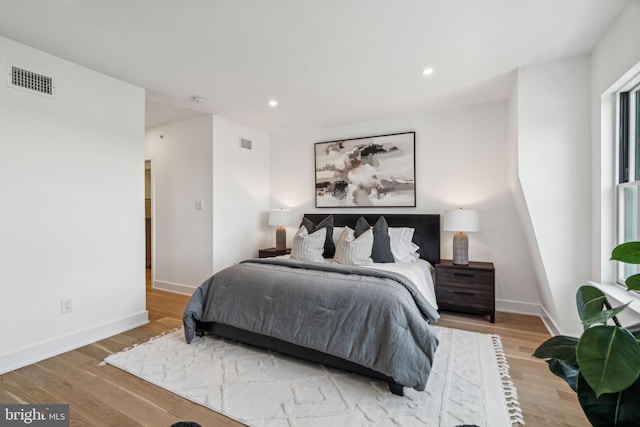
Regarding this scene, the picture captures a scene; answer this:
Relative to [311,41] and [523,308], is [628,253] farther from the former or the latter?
[523,308]

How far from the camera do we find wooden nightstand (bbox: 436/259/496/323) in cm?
315

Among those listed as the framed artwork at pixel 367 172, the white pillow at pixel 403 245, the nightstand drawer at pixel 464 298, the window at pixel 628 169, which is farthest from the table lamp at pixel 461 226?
the window at pixel 628 169

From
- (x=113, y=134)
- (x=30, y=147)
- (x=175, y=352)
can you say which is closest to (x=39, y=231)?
(x=30, y=147)

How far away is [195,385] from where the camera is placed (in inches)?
79.4

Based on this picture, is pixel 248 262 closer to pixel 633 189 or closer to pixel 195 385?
pixel 195 385

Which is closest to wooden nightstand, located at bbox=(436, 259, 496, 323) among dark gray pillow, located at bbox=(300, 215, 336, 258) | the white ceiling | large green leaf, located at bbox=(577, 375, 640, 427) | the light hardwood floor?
the light hardwood floor

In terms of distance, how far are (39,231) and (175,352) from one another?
1.49 m

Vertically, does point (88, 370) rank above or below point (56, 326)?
below

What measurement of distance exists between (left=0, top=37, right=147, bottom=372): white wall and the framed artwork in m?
2.47

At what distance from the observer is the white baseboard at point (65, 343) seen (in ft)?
7.35

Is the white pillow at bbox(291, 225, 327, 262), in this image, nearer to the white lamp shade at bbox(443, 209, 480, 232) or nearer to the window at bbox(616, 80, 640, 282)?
the white lamp shade at bbox(443, 209, 480, 232)

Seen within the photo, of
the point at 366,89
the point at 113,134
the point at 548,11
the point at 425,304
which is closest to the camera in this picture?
the point at 548,11

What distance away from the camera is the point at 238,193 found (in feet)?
14.7

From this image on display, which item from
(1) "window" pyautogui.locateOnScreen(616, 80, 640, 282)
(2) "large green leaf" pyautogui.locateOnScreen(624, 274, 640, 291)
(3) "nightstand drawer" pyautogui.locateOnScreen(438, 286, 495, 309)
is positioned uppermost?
(1) "window" pyautogui.locateOnScreen(616, 80, 640, 282)
